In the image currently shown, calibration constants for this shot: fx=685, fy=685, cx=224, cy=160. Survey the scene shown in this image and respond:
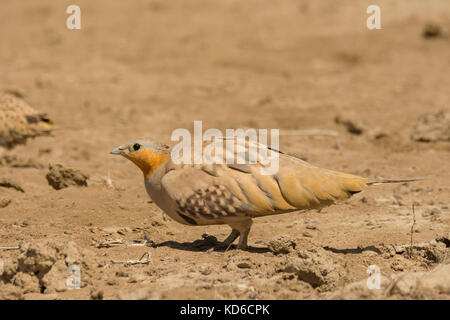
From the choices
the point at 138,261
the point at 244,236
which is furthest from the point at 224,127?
the point at 138,261

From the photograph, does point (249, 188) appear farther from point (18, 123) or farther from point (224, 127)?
point (224, 127)

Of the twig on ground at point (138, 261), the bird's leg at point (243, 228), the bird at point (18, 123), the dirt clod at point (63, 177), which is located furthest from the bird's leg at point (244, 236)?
the bird at point (18, 123)

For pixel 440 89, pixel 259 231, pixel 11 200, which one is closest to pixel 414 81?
pixel 440 89

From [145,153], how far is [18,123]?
3.87 metres

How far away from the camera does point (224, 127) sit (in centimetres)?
1027

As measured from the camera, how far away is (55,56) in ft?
47.8

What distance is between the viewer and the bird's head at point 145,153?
5.59 metres

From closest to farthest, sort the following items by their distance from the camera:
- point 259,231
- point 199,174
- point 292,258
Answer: point 292,258 < point 199,174 < point 259,231

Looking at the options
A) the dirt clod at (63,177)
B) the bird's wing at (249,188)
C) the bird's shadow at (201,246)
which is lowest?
the bird's shadow at (201,246)

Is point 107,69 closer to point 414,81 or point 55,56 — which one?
point 55,56

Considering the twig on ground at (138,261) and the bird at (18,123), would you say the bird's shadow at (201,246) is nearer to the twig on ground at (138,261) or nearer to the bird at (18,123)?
the twig on ground at (138,261)

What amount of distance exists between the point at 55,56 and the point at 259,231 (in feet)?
31.2

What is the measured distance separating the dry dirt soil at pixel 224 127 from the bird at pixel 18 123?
25 centimetres

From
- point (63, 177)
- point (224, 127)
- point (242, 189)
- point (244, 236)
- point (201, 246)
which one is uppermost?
point (224, 127)
